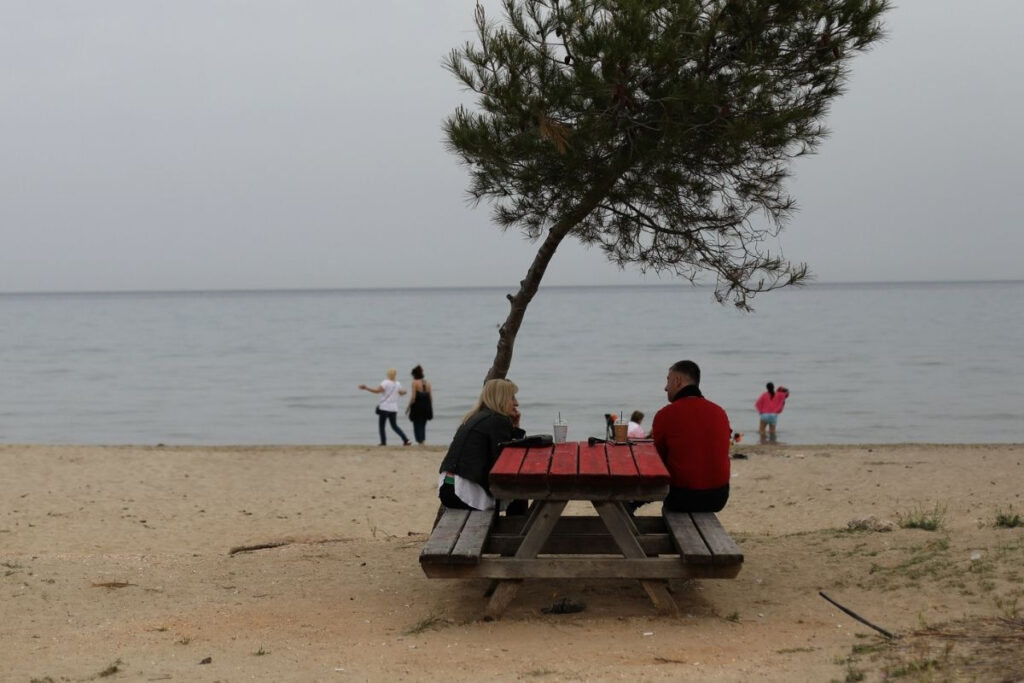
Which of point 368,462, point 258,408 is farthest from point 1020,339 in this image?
point 368,462

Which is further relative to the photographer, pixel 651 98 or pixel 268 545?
pixel 268 545

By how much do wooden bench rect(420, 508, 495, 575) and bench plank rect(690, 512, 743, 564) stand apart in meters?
1.19

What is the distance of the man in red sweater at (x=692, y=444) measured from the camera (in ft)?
20.5

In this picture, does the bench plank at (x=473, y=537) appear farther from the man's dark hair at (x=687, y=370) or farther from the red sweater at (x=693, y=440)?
the man's dark hair at (x=687, y=370)

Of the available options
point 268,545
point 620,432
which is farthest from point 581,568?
point 268,545

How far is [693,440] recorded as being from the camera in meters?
6.25

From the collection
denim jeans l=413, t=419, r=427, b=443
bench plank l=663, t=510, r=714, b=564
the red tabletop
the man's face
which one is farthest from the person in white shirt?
the red tabletop

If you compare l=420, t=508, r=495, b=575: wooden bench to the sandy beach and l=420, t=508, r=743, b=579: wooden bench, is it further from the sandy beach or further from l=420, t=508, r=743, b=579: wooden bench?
the sandy beach

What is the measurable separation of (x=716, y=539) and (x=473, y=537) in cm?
130

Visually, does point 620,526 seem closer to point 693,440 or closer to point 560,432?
point 693,440

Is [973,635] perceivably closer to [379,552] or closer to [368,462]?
[379,552]

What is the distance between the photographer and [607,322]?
8512 cm

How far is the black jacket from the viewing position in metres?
6.33

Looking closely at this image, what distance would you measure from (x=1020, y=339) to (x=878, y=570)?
5780cm
